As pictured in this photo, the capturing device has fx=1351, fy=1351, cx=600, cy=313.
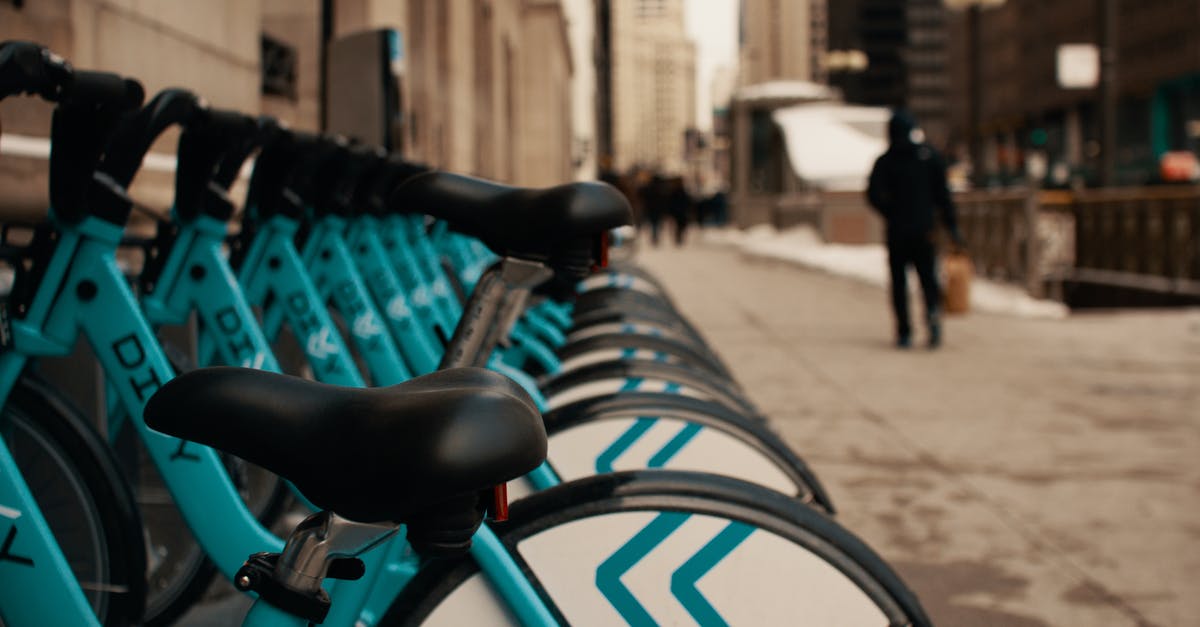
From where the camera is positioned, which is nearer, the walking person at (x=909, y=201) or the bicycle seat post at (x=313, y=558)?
the bicycle seat post at (x=313, y=558)

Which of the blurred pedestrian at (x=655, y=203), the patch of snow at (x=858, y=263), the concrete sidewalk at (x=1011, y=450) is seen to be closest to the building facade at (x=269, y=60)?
the concrete sidewalk at (x=1011, y=450)

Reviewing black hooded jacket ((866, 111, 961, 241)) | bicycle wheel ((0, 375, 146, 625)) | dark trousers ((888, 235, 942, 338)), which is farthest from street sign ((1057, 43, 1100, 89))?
bicycle wheel ((0, 375, 146, 625))

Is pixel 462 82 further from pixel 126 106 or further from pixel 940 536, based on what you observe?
pixel 126 106

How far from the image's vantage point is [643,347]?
3846 mm

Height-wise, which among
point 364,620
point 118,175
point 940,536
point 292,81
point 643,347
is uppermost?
point 292,81

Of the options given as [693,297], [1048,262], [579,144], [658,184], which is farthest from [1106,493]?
[579,144]

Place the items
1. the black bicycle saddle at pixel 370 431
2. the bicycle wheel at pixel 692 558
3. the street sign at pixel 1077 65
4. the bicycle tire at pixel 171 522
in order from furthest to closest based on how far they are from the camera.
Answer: the street sign at pixel 1077 65 < the bicycle tire at pixel 171 522 < the bicycle wheel at pixel 692 558 < the black bicycle saddle at pixel 370 431

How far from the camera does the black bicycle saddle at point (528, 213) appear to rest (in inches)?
79.7

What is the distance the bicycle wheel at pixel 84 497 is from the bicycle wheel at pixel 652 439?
0.81 m

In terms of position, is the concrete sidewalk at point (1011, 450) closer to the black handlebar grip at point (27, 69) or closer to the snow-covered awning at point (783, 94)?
the black handlebar grip at point (27, 69)

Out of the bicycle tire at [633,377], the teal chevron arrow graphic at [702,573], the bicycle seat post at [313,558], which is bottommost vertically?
the teal chevron arrow graphic at [702,573]

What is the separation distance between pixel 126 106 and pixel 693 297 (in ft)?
48.1

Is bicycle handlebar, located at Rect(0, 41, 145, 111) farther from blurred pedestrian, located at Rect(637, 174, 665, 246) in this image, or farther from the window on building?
blurred pedestrian, located at Rect(637, 174, 665, 246)

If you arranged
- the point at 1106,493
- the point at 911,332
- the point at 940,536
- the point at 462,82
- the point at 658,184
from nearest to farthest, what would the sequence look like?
the point at 940,536 < the point at 1106,493 < the point at 911,332 < the point at 462,82 < the point at 658,184
